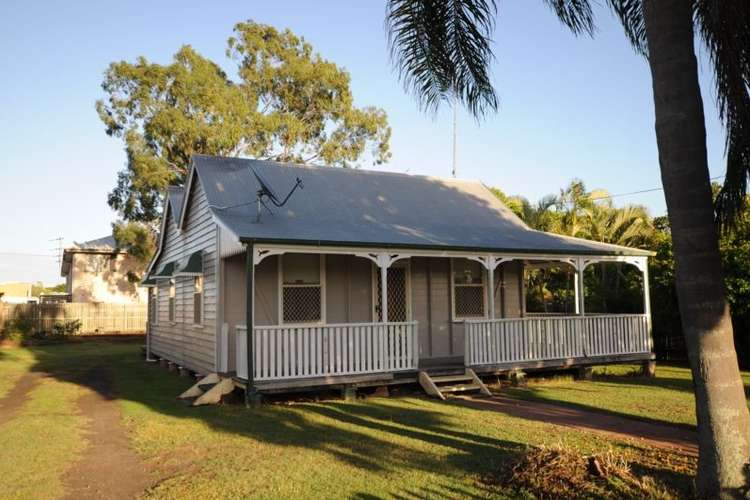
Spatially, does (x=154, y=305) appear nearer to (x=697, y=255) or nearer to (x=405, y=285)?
(x=405, y=285)

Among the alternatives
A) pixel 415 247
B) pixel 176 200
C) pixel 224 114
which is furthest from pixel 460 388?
pixel 224 114

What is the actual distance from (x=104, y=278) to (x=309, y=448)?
35.1 m

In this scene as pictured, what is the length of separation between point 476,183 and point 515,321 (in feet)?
21.5

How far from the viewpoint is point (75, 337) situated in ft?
107

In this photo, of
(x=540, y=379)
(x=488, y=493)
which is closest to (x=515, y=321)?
(x=540, y=379)

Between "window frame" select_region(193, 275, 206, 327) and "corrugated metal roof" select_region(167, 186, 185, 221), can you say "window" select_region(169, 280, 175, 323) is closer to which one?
"corrugated metal roof" select_region(167, 186, 185, 221)

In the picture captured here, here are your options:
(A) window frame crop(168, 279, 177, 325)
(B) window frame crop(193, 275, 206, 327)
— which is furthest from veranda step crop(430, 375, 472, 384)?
(A) window frame crop(168, 279, 177, 325)

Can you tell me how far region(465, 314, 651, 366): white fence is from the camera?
14336mm

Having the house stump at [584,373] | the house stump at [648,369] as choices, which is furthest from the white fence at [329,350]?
the house stump at [648,369]

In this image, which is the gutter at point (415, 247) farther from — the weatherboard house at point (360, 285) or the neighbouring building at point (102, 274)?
the neighbouring building at point (102, 274)

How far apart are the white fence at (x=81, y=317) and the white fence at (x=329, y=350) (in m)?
25.1

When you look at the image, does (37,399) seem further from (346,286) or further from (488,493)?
(488,493)

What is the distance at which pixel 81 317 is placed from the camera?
34719 mm

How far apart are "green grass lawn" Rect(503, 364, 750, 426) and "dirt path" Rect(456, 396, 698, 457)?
1.60 feet
